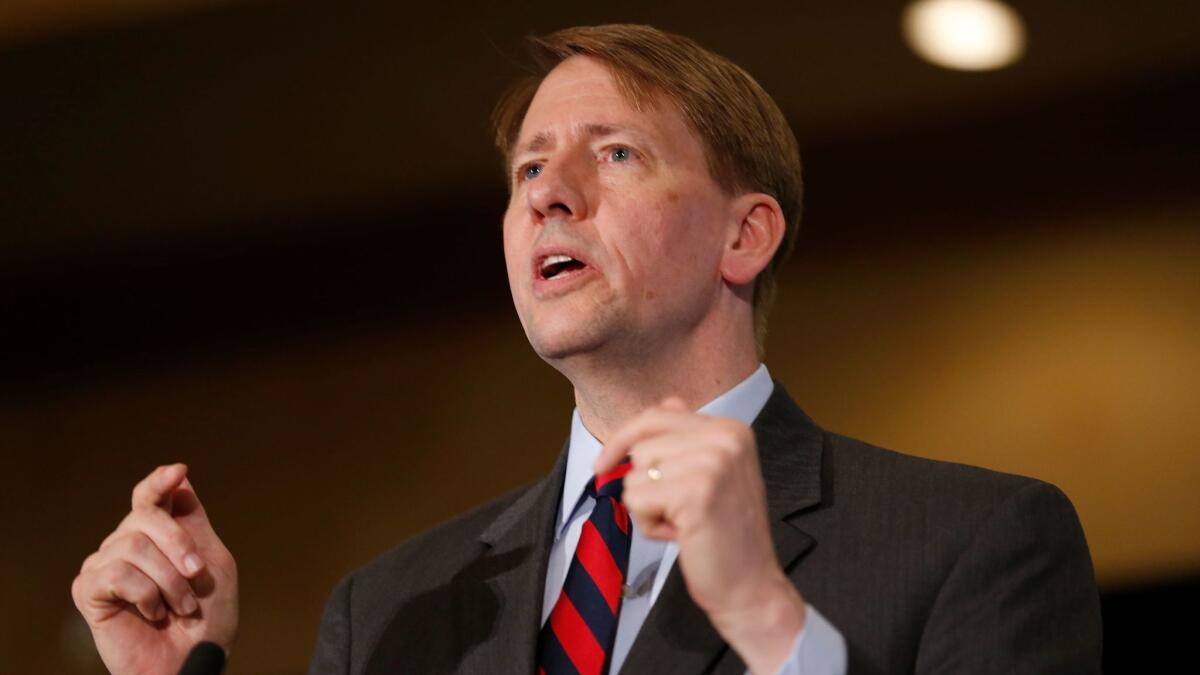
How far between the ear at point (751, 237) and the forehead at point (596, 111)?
117mm

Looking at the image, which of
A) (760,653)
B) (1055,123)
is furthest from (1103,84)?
(760,653)

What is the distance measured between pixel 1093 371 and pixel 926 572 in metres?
2.23

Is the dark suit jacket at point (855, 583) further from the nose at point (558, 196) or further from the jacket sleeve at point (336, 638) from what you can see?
the nose at point (558, 196)

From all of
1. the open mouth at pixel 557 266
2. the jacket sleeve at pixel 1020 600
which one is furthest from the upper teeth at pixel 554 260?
the jacket sleeve at pixel 1020 600

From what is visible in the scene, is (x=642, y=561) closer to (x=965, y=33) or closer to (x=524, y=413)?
(x=965, y=33)

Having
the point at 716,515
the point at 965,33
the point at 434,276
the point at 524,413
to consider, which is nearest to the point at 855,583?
the point at 716,515

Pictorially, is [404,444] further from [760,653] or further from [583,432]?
[760,653]

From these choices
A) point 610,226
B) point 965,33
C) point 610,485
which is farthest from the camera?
point 965,33

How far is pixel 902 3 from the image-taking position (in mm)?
3721

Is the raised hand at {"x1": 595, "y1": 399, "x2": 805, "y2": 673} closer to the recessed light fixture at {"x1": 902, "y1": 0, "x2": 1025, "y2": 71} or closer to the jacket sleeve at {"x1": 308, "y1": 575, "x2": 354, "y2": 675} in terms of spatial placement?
the jacket sleeve at {"x1": 308, "y1": 575, "x2": 354, "y2": 675}

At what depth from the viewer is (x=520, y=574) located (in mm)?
1896

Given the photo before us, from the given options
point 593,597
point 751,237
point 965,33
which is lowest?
A: point 593,597

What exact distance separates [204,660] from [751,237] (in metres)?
0.90

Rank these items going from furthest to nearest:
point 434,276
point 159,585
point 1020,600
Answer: point 434,276 → point 159,585 → point 1020,600
